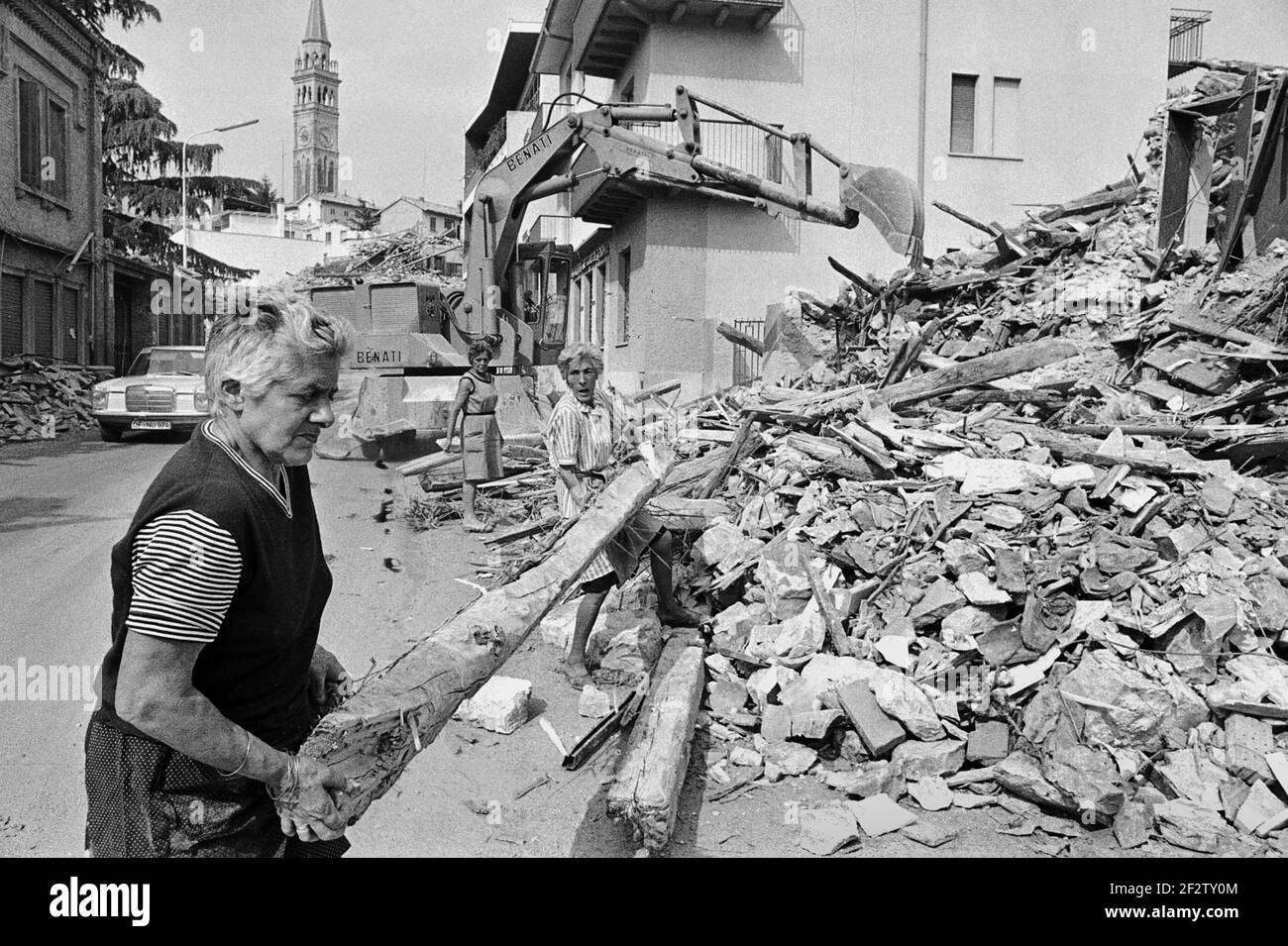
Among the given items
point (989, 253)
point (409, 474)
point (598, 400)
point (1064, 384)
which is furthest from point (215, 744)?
point (989, 253)

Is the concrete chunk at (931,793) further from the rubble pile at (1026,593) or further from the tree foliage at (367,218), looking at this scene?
the tree foliage at (367,218)

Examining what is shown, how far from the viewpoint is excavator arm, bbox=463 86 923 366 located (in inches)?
358

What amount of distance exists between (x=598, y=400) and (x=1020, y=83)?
60.7 feet

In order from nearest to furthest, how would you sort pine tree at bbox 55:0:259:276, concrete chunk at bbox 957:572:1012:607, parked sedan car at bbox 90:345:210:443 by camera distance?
concrete chunk at bbox 957:572:1012:607, parked sedan car at bbox 90:345:210:443, pine tree at bbox 55:0:259:276

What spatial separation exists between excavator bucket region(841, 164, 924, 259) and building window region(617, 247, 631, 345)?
1220 centimetres

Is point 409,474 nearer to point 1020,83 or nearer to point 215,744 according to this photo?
point 215,744

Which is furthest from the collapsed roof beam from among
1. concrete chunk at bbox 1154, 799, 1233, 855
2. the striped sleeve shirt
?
the striped sleeve shirt

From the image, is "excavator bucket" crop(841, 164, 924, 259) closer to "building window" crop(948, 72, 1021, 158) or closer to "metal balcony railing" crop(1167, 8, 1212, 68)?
"building window" crop(948, 72, 1021, 158)

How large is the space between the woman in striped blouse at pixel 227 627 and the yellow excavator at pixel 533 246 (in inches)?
298

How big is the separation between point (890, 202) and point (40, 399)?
1875 cm

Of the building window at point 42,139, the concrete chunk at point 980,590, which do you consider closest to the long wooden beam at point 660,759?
the concrete chunk at point 980,590

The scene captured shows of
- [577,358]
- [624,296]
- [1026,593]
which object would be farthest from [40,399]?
[1026,593]
